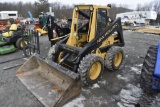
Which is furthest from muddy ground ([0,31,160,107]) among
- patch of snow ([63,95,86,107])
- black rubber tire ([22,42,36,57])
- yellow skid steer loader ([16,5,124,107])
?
black rubber tire ([22,42,36,57])

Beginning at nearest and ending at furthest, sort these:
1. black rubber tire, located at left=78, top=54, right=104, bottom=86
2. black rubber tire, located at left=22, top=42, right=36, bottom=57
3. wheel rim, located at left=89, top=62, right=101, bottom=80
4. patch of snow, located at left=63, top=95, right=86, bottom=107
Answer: patch of snow, located at left=63, top=95, right=86, bottom=107 < black rubber tire, located at left=78, top=54, right=104, bottom=86 < wheel rim, located at left=89, top=62, right=101, bottom=80 < black rubber tire, located at left=22, top=42, right=36, bottom=57

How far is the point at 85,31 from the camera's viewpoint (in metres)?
5.04

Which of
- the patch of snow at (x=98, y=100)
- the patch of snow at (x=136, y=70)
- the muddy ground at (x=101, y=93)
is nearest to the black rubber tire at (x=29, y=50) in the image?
the muddy ground at (x=101, y=93)

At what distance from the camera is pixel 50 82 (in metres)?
3.75

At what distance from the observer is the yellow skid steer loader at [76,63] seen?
3.21 meters

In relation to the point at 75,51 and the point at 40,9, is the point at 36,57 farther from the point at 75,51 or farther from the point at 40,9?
the point at 40,9

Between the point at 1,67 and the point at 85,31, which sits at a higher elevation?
the point at 85,31

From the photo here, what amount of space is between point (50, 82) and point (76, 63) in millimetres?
865

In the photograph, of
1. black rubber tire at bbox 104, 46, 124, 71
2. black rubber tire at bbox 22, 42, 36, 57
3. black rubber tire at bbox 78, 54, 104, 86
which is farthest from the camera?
black rubber tire at bbox 22, 42, 36, 57

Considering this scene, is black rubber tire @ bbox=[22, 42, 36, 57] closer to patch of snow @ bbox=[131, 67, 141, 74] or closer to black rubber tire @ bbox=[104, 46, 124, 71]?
black rubber tire @ bbox=[104, 46, 124, 71]

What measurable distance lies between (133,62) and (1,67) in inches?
207

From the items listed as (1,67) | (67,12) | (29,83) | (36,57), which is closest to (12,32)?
(1,67)

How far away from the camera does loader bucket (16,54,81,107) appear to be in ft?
9.85

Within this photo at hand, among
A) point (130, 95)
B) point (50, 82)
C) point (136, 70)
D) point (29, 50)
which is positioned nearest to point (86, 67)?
point (50, 82)
